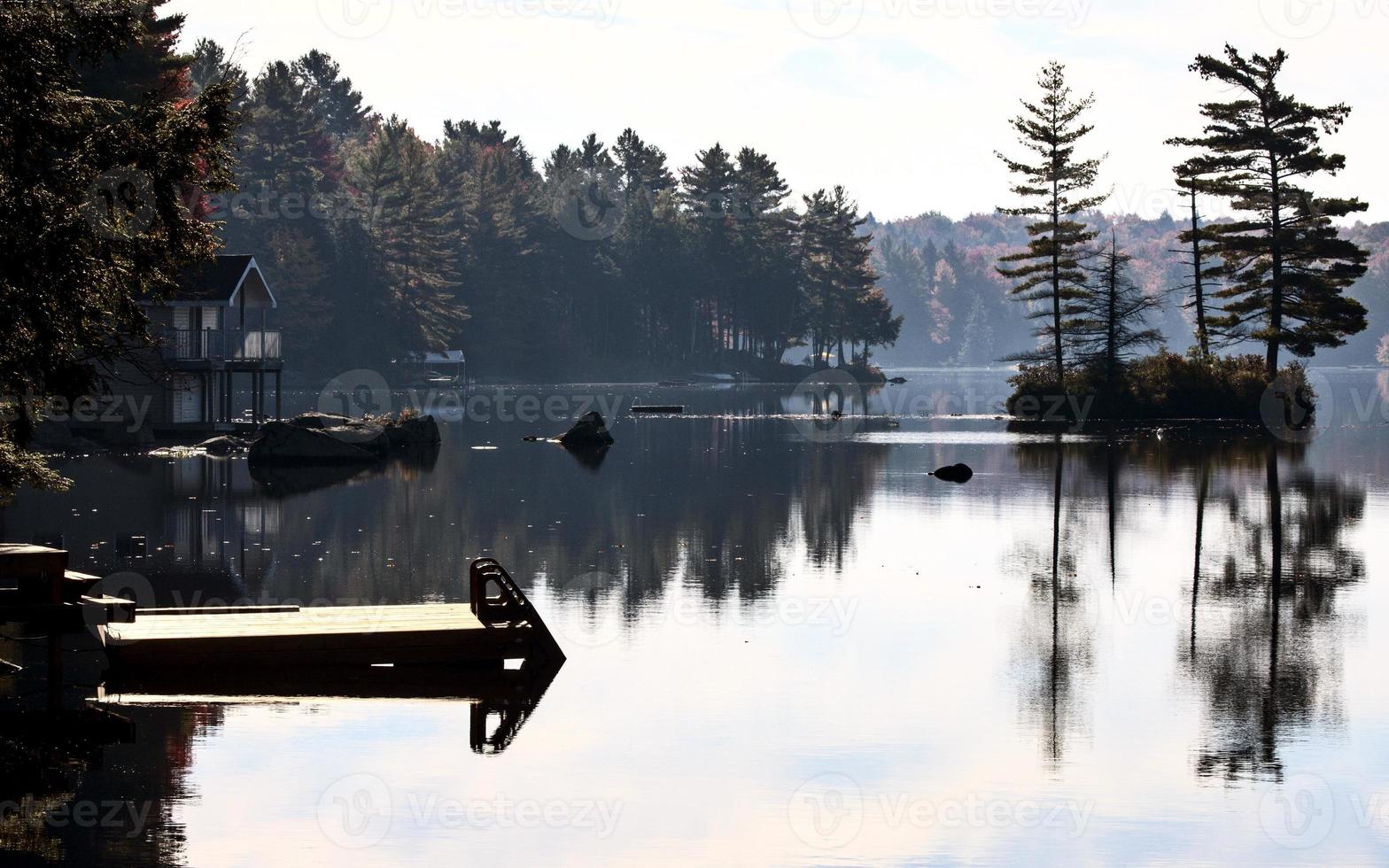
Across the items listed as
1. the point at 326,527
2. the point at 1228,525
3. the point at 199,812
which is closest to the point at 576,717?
the point at 199,812

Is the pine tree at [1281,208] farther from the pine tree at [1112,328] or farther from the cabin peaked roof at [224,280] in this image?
the cabin peaked roof at [224,280]

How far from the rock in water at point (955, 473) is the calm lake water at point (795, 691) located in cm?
421

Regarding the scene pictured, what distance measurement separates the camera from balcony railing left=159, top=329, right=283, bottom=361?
183ft

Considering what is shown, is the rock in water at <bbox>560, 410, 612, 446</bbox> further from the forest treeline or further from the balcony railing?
the forest treeline

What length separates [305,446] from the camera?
4753 centimetres

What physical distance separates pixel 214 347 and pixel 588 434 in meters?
13.2

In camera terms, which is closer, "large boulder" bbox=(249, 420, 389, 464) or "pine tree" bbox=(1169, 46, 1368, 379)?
"large boulder" bbox=(249, 420, 389, 464)

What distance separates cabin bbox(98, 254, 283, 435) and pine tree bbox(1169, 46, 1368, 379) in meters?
40.5

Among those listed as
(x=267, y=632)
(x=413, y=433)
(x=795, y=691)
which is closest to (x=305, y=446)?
(x=413, y=433)

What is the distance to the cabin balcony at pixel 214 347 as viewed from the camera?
182 ft

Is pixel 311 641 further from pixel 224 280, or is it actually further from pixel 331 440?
pixel 224 280

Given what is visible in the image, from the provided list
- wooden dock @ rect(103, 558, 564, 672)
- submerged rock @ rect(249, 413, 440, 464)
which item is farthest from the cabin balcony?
wooden dock @ rect(103, 558, 564, 672)

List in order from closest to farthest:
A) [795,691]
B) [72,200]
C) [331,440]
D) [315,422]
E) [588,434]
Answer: [795,691]
[72,200]
[331,440]
[315,422]
[588,434]

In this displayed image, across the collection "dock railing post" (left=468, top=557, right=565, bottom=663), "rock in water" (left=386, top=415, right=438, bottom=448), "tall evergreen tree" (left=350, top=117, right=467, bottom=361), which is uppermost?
"tall evergreen tree" (left=350, top=117, right=467, bottom=361)
